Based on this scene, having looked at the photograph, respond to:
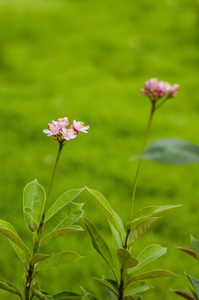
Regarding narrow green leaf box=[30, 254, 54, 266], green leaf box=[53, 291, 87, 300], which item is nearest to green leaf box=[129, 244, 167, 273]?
green leaf box=[53, 291, 87, 300]

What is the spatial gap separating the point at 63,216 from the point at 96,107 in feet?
9.13

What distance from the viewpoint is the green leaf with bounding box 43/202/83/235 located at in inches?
38.0

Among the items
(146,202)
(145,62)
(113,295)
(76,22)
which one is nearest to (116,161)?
(146,202)

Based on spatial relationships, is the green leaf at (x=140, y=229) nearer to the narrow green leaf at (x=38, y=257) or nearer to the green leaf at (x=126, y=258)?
the green leaf at (x=126, y=258)

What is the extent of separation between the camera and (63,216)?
97 centimetres

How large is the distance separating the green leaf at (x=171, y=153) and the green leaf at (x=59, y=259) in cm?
32

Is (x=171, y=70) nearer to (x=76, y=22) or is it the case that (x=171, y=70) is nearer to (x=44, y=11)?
(x=76, y=22)

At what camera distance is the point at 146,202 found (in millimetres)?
2523

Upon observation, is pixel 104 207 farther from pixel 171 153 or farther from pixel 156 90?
pixel 156 90

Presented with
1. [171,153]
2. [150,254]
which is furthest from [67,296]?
[171,153]

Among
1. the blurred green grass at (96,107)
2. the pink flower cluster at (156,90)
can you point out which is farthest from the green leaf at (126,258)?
the blurred green grass at (96,107)

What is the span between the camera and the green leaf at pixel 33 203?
38.4 inches

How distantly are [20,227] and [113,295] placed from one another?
1243mm

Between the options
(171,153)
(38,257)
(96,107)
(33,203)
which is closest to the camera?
(171,153)
